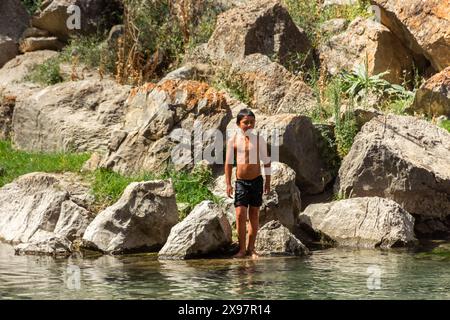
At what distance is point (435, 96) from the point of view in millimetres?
15875

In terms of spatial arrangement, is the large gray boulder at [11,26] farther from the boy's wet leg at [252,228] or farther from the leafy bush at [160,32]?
the boy's wet leg at [252,228]

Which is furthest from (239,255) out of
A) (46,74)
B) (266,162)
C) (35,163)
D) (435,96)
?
(46,74)

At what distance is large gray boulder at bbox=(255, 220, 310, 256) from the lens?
11.9m

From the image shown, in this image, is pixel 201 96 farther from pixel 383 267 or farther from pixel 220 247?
pixel 383 267

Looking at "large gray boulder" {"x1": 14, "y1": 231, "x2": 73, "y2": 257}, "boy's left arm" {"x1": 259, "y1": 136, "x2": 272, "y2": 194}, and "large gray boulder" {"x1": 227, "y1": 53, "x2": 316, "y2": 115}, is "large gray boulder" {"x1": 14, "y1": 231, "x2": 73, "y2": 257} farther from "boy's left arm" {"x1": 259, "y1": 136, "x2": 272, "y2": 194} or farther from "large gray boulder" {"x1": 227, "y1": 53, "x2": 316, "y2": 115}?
"large gray boulder" {"x1": 227, "y1": 53, "x2": 316, "y2": 115}

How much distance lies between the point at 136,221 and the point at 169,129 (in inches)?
96.0

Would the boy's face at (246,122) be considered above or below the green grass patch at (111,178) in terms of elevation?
above

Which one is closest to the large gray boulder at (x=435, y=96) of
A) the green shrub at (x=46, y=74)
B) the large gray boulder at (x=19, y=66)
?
the green shrub at (x=46, y=74)

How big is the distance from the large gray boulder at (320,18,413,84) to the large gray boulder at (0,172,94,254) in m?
6.42

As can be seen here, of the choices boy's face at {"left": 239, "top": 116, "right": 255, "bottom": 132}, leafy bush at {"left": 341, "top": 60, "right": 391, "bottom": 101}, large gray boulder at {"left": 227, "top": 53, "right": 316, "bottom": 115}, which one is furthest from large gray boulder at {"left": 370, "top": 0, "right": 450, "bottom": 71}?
boy's face at {"left": 239, "top": 116, "right": 255, "bottom": 132}

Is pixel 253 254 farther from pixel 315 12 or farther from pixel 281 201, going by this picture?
A: pixel 315 12

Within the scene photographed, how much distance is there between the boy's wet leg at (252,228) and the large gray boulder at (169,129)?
2.25 m

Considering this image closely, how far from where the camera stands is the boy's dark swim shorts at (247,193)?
39.4ft

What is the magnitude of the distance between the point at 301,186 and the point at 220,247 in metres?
2.46
